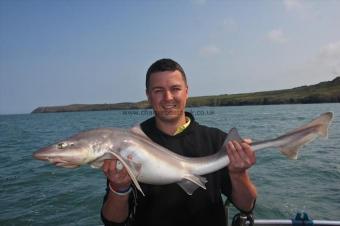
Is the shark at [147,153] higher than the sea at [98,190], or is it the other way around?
the shark at [147,153]

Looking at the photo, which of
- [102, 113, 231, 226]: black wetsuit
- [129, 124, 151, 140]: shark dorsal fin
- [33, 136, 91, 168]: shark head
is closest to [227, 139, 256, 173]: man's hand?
[102, 113, 231, 226]: black wetsuit

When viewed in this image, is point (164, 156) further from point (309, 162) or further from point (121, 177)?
point (309, 162)

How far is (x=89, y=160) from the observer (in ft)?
11.8

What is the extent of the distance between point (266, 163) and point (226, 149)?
40.8 feet

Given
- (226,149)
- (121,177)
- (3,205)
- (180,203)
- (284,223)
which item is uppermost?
(226,149)

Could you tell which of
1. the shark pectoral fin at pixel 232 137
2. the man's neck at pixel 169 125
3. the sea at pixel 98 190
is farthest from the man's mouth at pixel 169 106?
the sea at pixel 98 190

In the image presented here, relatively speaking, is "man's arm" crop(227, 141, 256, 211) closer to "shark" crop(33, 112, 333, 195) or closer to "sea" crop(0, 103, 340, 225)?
"shark" crop(33, 112, 333, 195)

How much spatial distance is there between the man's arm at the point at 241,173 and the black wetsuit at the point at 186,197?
158 mm

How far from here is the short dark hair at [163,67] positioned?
160 inches

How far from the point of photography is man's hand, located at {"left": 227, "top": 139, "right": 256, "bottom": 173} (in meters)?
3.81

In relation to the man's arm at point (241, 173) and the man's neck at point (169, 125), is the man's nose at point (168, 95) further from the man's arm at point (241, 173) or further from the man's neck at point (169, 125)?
A: the man's arm at point (241, 173)

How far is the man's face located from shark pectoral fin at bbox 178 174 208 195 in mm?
722

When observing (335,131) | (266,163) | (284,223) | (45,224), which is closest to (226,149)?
(284,223)

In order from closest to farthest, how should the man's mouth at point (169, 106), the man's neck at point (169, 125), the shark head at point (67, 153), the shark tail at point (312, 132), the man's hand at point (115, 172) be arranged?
the shark head at point (67, 153) → the man's hand at point (115, 172) → the shark tail at point (312, 132) → the man's mouth at point (169, 106) → the man's neck at point (169, 125)
